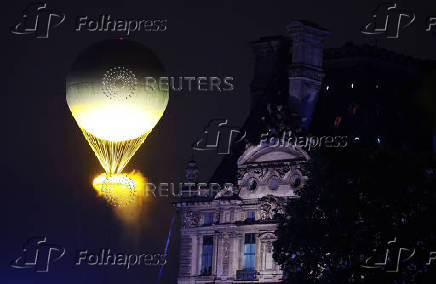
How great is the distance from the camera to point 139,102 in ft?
215

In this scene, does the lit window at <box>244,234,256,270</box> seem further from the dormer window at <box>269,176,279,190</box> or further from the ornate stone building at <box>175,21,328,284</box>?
the dormer window at <box>269,176,279,190</box>

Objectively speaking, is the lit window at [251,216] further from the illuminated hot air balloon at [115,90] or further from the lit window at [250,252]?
the illuminated hot air balloon at [115,90]

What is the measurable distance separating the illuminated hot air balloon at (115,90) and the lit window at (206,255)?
22777 millimetres

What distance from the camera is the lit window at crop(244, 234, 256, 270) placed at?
87250mm

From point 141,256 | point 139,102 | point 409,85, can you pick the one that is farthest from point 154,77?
point 409,85

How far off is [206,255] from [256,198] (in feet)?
11.9

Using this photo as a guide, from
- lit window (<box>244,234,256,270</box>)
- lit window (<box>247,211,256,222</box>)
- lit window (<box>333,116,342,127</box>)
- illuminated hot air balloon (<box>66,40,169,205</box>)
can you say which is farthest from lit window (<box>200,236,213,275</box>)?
illuminated hot air balloon (<box>66,40,169,205</box>)

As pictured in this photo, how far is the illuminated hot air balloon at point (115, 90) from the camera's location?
64.9m

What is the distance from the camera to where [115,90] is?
213 feet
